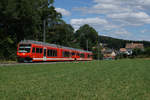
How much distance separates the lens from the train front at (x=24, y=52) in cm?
3073

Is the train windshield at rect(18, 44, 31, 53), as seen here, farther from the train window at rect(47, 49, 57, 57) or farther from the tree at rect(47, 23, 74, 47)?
the tree at rect(47, 23, 74, 47)

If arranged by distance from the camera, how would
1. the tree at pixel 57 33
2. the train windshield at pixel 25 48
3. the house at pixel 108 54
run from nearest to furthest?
the train windshield at pixel 25 48 → the tree at pixel 57 33 → the house at pixel 108 54

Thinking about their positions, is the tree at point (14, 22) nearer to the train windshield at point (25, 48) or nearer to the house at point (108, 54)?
the train windshield at point (25, 48)

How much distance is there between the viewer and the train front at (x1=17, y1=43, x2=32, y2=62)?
101 ft

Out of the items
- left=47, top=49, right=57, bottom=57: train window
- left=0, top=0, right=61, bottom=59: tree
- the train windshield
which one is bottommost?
left=47, top=49, right=57, bottom=57: train window

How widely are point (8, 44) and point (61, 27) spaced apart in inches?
1027

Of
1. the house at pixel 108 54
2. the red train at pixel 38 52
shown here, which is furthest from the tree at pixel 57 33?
the house at pixel 108 54

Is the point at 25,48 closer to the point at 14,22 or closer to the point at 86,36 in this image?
the point at 14,22

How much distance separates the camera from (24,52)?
1218 inches

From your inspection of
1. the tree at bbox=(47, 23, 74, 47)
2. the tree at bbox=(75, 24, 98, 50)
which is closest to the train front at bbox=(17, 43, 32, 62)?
the tree at bbox=(47, 23, 74, 47)

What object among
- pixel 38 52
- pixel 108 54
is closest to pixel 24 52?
pixel 38 52

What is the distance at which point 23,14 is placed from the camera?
37.9 meters

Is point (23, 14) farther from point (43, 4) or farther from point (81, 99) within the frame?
point (81, 99)

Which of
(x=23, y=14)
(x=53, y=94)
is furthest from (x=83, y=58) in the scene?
(x=53, y=94)
